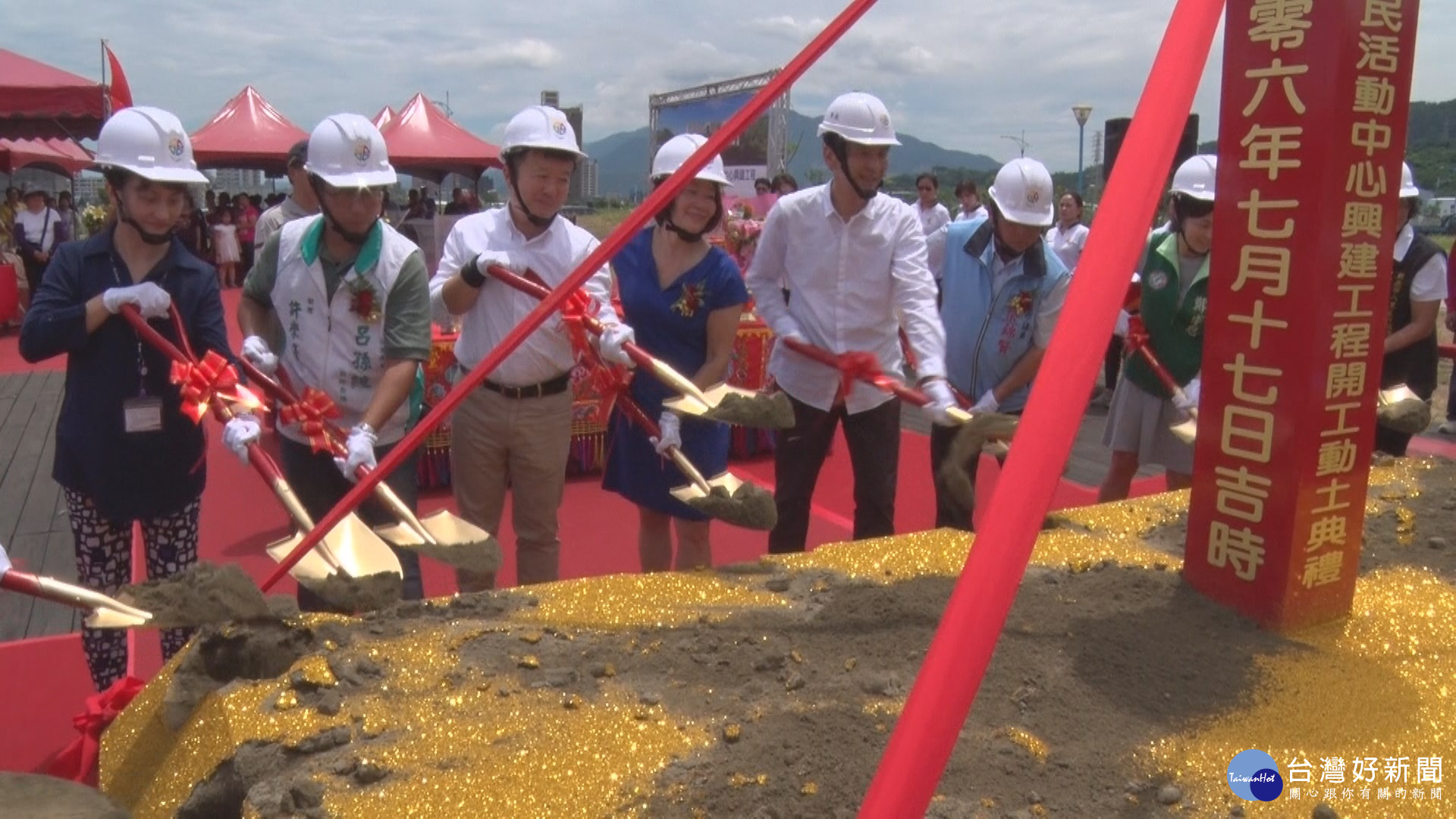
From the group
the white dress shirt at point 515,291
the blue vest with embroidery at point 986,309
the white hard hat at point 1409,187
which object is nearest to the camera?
the white dress shirt at point 515,291

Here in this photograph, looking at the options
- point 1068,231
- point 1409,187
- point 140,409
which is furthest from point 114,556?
point 1068,231

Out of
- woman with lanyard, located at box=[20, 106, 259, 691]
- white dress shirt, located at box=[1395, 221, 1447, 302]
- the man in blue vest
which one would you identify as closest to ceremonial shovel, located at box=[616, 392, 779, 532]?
the man in blue vest

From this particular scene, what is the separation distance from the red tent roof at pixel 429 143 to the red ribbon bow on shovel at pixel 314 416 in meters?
10.1

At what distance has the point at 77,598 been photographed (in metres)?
1.61

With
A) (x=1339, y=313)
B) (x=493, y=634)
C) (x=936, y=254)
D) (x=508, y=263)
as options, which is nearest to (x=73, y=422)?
(x=508, y=263)

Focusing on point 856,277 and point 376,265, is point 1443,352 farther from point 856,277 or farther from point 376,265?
point 376,265

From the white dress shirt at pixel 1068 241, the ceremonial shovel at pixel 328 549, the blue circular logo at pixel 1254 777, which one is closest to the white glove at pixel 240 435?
the ceremonial shovel at pixel 328 549

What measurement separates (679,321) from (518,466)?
0.59 metres

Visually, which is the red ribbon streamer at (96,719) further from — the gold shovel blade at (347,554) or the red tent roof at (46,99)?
the red tent roof at (46,99)

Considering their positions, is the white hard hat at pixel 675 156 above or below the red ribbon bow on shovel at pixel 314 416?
above

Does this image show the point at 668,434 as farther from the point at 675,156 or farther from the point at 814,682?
the point at 814,682

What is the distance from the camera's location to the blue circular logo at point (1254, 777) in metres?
1.34

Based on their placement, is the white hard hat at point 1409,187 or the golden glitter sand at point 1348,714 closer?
the golden glitter sand at point 1348,714

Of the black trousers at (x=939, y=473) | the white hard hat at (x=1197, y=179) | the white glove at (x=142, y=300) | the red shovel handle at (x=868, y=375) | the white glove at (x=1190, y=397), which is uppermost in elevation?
the white hard hat at (x=1197, y=179)
